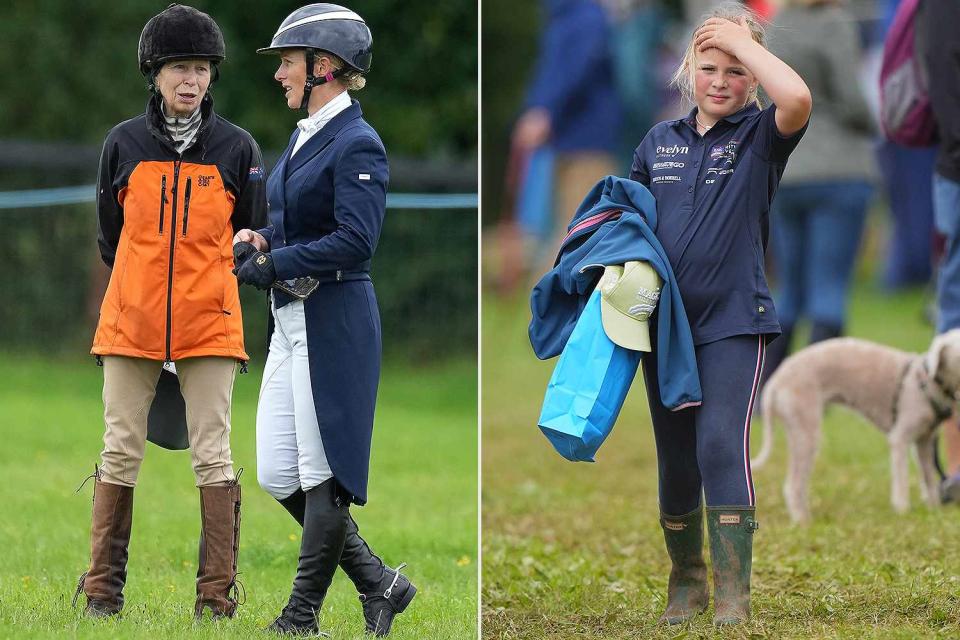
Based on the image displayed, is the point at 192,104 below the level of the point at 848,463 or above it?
above

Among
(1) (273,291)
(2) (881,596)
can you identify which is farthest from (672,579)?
(1) (273,291)

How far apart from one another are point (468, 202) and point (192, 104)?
968cm

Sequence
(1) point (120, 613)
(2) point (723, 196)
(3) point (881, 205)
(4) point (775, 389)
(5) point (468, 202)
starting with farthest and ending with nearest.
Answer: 1. (3) point (881, 205)
2. (5) point (468, 202)
3. (4) point (775, 389)
4. (1) point (120, 613)
5. (2) point (723, 196)

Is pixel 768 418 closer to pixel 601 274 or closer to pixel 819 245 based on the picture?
pixel 819 245

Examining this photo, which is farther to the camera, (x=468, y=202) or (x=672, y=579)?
(x=468, y=202)

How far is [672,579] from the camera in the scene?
5301 millimetres

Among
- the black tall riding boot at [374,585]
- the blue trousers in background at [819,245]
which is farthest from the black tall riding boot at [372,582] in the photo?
the blue trousers in background at [819,245]

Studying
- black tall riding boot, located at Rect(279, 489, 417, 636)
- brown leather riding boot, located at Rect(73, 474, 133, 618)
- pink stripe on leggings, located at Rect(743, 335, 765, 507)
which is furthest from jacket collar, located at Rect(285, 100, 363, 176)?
pink stripe on leggings, located at Rect(743, 335, 765, 507)

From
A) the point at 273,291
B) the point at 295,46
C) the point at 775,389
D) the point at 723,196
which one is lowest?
the point at 775,389

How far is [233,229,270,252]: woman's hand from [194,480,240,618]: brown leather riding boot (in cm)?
83

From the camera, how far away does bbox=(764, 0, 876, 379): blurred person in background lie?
9383mm

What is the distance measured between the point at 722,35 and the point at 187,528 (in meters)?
3.64

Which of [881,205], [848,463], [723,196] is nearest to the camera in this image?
[723,196]

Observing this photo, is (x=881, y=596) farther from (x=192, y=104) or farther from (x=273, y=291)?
(x=192, y=104)
